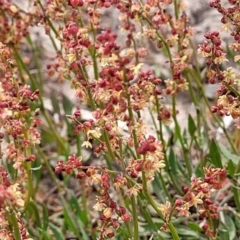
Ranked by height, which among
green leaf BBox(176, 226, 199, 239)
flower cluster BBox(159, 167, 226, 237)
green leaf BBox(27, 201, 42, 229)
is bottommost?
flower cluster BBox(159, 167, 226, 237)

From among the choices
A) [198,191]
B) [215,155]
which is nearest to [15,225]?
[198,191]

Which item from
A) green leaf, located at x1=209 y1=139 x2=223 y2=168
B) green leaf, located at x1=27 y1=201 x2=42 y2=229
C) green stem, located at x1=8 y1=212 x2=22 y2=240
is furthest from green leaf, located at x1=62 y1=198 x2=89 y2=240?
green stem, located at x1=8 y1=212 x2=22 y2=240

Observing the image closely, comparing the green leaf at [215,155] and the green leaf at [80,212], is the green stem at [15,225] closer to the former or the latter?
the green leaf at [215,155]

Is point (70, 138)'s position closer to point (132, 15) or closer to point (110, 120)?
point (132, 15)

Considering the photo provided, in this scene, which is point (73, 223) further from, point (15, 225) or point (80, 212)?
point (15, 225)

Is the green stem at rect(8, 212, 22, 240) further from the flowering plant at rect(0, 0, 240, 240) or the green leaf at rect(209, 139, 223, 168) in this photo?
the green leaf at rect(209, 139, 223, 168)

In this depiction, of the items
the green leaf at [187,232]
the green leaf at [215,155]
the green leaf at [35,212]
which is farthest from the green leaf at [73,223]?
the green leaf at [215,155]

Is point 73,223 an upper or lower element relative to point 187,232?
upper

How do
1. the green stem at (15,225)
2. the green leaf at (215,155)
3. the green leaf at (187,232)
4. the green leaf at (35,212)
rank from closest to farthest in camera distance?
1. the green stem at (15,225)
2. the green leaf at (215,155)
3. the green leaf at (187,232)
4. the green leaf at (35,212)

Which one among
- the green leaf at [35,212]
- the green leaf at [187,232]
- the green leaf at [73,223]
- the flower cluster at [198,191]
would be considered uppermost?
the green leaf at [35,212]

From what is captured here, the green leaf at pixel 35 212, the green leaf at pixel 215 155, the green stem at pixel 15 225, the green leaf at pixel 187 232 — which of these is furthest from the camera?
the green leaf at pixel 35 212

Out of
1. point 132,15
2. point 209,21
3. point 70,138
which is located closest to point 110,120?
point 132,15

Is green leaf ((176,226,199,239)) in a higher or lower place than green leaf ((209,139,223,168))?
lower

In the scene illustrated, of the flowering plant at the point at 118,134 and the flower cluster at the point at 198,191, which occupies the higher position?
the flowering plant at the point at 118,134
